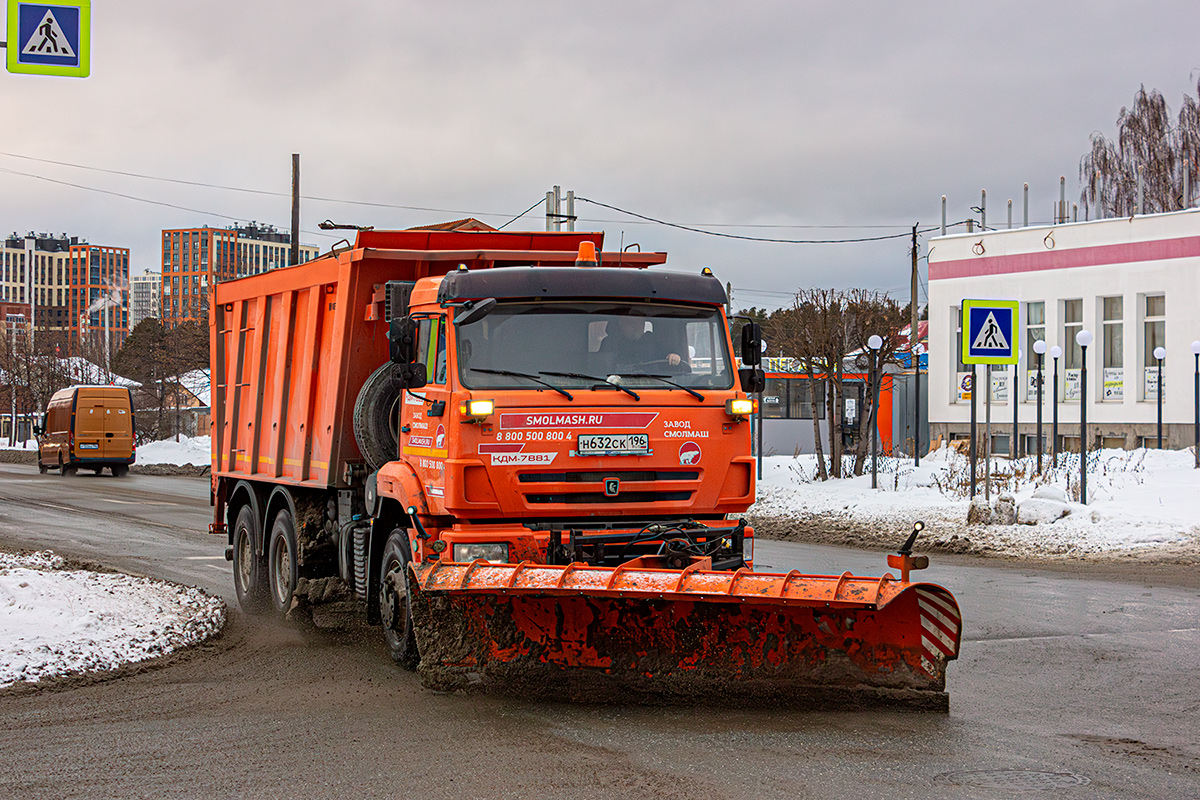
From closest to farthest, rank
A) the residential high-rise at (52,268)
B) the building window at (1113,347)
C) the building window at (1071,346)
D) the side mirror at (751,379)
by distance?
the side mirror at (751,379) → the building window at (1113,347) → the building window at (1071,346) → the residential high-rise at (52,268)

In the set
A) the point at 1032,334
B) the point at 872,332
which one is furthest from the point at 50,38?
the point at 1032,334

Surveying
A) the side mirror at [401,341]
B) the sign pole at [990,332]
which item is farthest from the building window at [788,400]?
the side mirror at [401,341]

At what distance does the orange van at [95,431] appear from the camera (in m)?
35.9

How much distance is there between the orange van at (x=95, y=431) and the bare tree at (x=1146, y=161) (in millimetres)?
35676

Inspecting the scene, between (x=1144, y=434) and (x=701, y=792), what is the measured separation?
Answer: 29.2 metres

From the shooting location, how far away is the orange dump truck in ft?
21.9

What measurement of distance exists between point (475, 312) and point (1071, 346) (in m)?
29.0

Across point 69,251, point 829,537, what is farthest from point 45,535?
point 69,251

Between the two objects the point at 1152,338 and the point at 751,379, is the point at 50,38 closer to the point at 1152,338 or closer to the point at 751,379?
the point at 751,379

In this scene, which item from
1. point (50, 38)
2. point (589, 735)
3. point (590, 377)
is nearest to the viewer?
point (589, 735)

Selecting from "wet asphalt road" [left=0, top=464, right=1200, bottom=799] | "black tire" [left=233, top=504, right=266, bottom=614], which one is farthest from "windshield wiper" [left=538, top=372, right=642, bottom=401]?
"black tire" [left=233, top=504, right=266, bottom=614]

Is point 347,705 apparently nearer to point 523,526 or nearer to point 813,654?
point 523,526

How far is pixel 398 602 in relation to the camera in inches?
325

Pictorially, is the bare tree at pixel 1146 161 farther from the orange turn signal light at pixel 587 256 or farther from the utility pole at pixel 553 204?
the orange turn signal light at pixel 587 256
